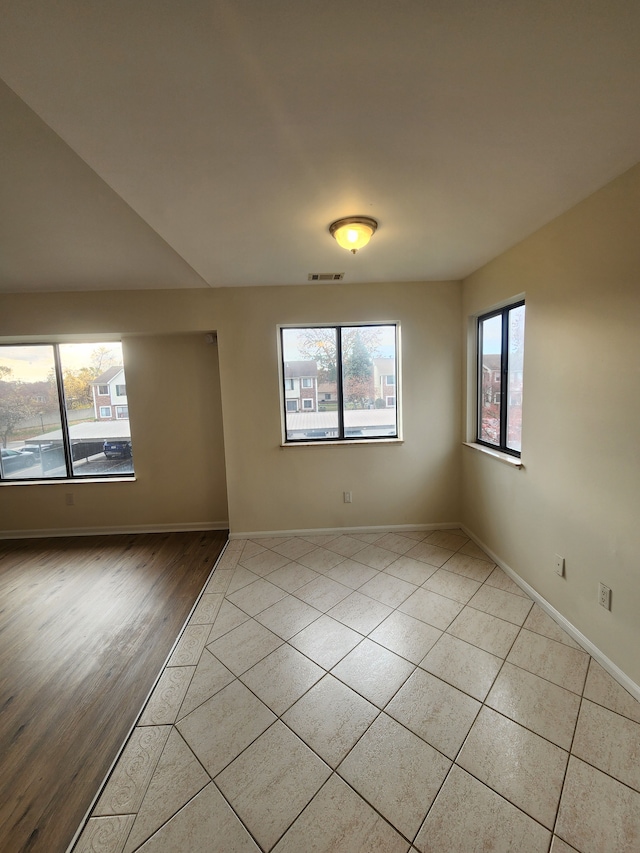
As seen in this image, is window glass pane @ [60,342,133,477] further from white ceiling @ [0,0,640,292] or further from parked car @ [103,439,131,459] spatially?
white ceiling @ [0,0,640,292]

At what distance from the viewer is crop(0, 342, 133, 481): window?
371 cm

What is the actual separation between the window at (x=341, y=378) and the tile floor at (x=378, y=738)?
5.52ft

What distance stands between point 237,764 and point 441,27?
266 centimetres

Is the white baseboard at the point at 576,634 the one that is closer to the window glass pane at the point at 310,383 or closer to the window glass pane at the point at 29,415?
the window glass pane at the point at 310,383

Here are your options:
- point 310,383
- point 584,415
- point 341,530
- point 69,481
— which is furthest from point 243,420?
point 584,415

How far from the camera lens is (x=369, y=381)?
3.50m

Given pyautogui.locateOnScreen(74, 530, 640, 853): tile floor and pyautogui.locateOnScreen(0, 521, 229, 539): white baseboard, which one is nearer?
pyautogui.locateOnScreen(74, 530, 640, 853): tile floor

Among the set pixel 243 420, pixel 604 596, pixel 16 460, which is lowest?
pixel 604 596

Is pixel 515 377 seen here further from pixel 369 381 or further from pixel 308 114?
pixel 308 114

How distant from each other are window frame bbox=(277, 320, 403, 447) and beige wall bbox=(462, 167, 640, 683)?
114 centimetres

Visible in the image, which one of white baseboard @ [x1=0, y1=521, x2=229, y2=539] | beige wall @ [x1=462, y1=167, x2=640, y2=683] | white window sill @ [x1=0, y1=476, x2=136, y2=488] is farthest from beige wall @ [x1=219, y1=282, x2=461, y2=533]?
white window sill @ [x1=0, y1=476, x2=136, y2=488]

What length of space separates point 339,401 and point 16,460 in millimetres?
3791

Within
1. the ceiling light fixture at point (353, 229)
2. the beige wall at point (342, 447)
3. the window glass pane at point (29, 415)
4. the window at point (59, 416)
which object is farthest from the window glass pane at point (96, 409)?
the ceiling light fixture at point (353, 229)

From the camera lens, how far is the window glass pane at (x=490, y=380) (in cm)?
286
